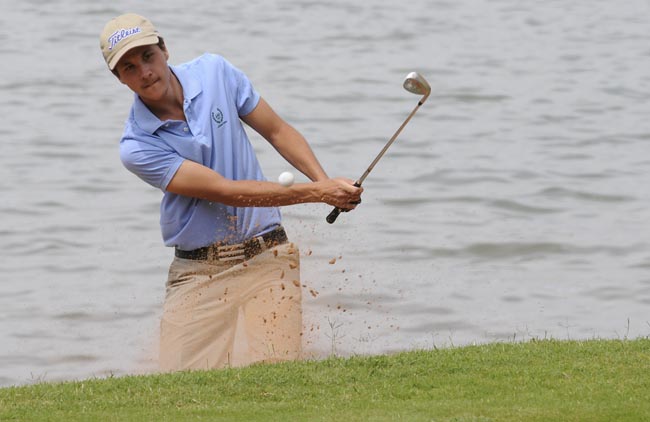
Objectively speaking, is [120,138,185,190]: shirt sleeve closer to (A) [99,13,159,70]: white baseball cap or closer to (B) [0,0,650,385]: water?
(A) [99,13,159,70]: white baseball cap

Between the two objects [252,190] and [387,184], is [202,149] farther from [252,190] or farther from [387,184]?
[387,184]

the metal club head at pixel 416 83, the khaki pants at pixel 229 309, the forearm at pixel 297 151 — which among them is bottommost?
the khaki pants at pixel 229 309

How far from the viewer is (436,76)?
21219 mm

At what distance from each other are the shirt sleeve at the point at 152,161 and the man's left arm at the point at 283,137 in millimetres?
549

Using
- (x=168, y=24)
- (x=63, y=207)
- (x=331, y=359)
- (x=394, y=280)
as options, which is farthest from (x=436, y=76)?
(x=331, y=359)

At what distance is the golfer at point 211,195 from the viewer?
23.3ft

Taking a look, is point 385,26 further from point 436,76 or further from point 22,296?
point 22,296

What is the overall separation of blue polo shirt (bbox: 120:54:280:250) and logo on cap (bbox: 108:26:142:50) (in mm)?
340

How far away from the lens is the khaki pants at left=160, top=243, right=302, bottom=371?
745cm

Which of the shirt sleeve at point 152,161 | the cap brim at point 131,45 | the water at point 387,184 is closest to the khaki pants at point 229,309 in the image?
→ the shirt sleeve at point 152,161

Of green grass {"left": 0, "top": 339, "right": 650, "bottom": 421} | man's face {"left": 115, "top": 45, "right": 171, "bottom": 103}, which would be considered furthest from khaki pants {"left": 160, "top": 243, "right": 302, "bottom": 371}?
man's face {"left": 115, "top": 45, "right": 171, "bottom": 103}

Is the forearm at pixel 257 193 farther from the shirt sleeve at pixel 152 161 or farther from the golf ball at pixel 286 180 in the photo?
the shirt sleeve at pixel 152 161

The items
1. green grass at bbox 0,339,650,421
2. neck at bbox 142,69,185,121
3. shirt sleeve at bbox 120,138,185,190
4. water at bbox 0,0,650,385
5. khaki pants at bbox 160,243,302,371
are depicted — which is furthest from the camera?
water at bbox 0,0,650,385

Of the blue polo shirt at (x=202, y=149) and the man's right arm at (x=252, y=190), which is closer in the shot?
the man's right arm at (x=252, y=190)
